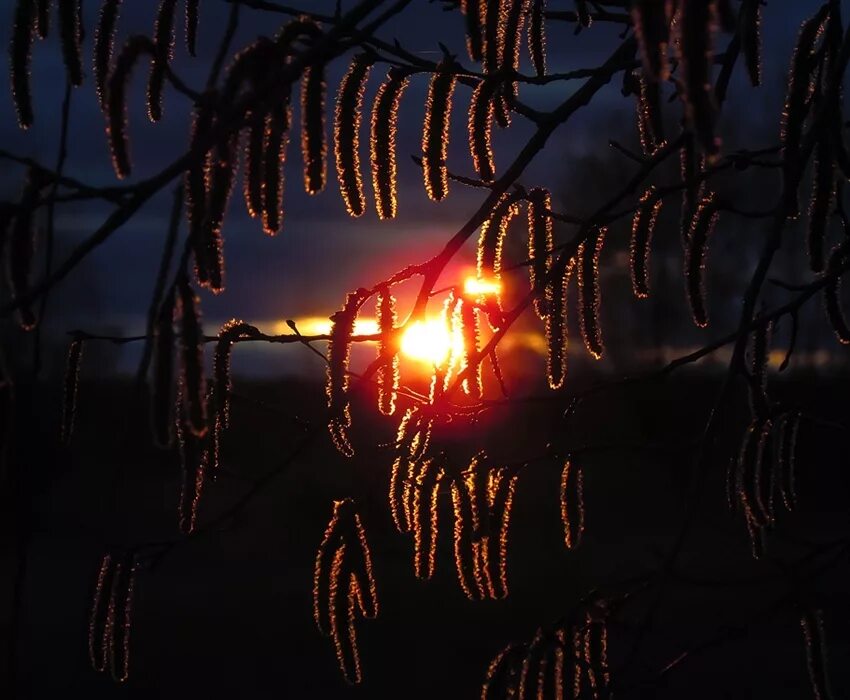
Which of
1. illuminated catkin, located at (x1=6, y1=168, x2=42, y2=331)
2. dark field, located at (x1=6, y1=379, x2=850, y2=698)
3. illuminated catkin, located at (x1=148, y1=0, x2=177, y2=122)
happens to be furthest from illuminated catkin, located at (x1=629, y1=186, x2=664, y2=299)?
dark field, located at (x1=6, y1=379, x2=850, y2=698)

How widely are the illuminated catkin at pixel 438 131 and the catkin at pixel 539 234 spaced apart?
32cm

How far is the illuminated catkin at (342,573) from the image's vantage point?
2.12 m

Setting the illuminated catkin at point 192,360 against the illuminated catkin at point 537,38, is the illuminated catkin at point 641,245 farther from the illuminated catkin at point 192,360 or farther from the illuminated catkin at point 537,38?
the illuminated catkin at point 192,360

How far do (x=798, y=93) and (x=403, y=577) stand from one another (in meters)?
11.5

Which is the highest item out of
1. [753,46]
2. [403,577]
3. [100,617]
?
[753,46]

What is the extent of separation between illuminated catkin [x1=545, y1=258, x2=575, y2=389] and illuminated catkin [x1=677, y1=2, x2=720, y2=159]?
3.68 ft

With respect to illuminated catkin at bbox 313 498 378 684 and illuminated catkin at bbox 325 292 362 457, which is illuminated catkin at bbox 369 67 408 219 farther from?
illuminated catkin at bbox 313 498 378 684

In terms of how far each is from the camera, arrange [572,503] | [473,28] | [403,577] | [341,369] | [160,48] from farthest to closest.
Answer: [403,577]
[572,503]
[341,369]
[160,48]
[473,28]

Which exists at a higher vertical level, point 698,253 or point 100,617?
point 698,253

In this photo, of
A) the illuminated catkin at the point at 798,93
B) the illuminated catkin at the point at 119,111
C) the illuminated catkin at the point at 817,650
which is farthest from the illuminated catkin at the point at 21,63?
the illuminated catkin at the point at 817,650

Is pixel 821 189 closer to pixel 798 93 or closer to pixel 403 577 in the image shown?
pixel 798 93

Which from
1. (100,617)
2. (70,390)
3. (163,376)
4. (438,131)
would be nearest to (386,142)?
(438,131)

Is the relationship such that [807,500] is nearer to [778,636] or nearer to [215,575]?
[778,636]

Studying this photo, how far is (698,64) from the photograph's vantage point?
3.53ft
